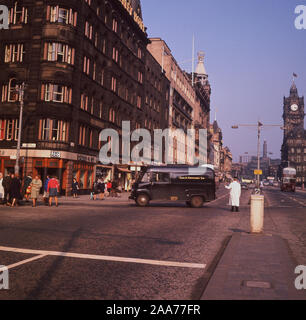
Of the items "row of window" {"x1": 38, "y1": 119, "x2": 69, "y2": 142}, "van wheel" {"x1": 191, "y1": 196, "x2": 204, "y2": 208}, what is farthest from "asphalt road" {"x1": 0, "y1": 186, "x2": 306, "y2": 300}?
"row of window" {"x1": 38, "y1": 119, "x2": 69, "y2": 142}

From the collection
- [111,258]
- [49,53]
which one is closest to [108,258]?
Answer: [111,258]

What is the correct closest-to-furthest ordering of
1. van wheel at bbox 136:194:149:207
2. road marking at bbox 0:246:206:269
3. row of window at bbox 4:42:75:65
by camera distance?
road marking at bbox 0:246:206:269
van wheel at bbox 136:194:149:207
row of window at bbox 4:42:75:65

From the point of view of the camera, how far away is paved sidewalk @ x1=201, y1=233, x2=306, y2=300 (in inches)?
213

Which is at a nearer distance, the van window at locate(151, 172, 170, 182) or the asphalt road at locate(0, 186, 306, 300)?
the asphalt road at locate(0, 186, 306, 300)

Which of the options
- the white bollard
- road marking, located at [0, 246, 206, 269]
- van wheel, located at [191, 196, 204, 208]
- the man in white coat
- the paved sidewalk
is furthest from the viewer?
van wheel, located at [191, 196, 204, 208]

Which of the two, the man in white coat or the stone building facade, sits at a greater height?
the stone building facade

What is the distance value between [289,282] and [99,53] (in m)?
38.1

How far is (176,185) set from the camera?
25.2 m

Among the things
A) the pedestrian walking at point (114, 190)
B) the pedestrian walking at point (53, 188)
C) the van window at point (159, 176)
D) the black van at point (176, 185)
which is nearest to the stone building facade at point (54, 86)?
the pedestrian walking at point (114, 190)

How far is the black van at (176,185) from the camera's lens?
25.1 meters

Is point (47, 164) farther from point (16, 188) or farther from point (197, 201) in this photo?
point (197, 201)

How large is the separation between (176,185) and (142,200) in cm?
236

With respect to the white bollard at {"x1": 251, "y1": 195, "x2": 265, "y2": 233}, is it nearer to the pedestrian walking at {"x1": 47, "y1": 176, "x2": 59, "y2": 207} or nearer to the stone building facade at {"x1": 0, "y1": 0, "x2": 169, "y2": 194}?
the pedestrian walking at {"x1": 47, "y1": 176, "x2": 59, "y2": 207}
